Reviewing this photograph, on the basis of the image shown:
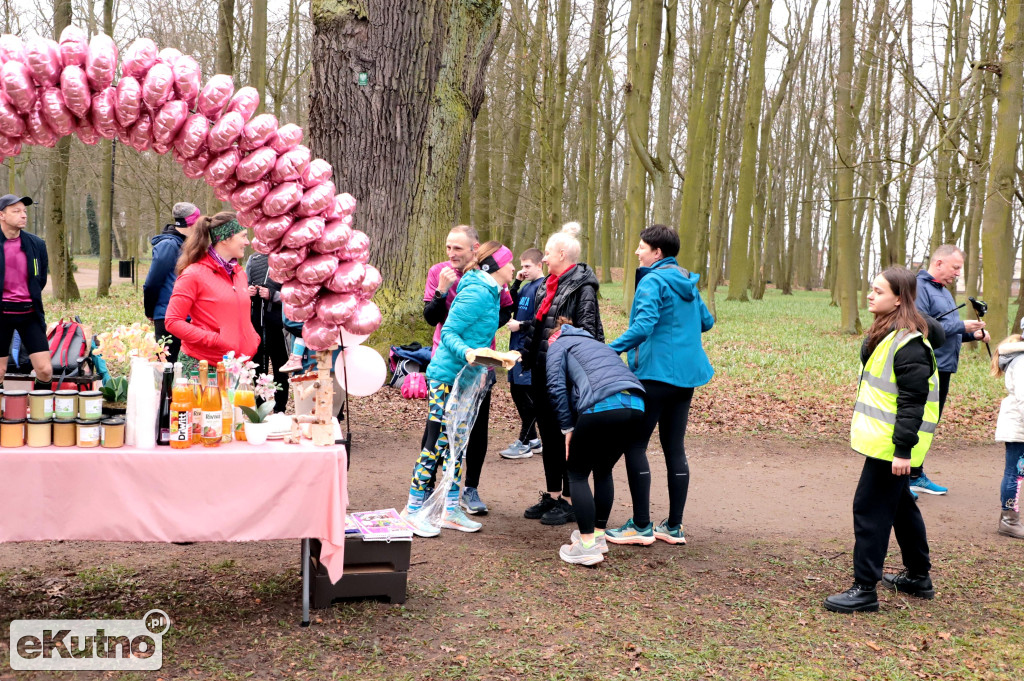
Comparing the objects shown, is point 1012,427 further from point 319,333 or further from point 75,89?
point 75,89

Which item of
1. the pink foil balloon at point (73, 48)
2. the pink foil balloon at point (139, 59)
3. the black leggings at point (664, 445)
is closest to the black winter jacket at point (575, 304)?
the black leggings at point (664, 445)

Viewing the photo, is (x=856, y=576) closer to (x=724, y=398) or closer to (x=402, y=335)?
(x=402, y=335)

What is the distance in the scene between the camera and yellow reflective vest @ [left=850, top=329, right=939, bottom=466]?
438 centimetres

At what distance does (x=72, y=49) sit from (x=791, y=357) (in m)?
13.0

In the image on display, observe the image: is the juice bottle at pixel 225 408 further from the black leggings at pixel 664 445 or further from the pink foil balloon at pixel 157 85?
the black leggings at pixel 664 445

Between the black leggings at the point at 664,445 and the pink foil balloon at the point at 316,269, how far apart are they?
218cm

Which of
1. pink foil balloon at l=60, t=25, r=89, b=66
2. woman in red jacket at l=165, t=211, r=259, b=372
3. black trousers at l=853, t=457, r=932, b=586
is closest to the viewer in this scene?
pink foil balloon at l=60, t=25, r=89, b=66

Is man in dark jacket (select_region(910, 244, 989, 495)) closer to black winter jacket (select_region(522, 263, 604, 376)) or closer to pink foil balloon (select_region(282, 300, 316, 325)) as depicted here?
black winter jacket (select_region(522, 263, 604, 376))

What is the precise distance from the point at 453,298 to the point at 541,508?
1632mm

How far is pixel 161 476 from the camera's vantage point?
3.81m

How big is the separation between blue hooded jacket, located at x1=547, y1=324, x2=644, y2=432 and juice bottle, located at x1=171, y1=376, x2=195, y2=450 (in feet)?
6.77

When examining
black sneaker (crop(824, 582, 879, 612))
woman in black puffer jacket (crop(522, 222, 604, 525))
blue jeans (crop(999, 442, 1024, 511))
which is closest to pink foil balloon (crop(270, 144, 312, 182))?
woman in black puffer jacket (crop(522, 222, 604, 525))

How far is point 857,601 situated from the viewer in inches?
180

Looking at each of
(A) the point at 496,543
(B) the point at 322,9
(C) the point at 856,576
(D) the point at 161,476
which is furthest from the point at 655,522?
(B) the point at 322,9
